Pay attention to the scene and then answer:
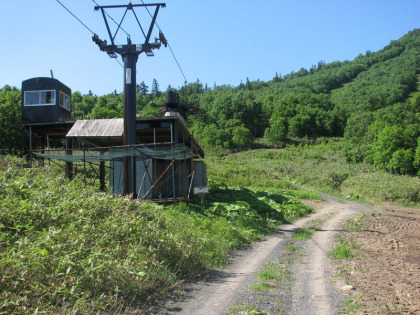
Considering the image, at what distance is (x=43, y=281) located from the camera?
4.87 m

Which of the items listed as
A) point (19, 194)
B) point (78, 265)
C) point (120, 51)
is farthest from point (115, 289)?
point (120, 51)

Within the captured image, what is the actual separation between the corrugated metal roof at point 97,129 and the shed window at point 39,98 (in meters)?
5.72

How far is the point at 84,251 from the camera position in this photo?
227 inches

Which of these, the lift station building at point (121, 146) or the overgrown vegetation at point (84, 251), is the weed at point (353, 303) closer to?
the overgrown vegetation at point (84, 251)

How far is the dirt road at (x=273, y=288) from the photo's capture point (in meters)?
6.00

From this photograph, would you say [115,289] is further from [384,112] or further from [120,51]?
[384,112]

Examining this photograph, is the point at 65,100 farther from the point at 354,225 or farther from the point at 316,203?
the point at 316,203

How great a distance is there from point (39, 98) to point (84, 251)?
19.6m

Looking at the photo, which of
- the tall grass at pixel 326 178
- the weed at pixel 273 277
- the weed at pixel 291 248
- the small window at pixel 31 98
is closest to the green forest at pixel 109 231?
the tall grass at pixel 326 178

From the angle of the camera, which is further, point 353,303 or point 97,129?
point 97,129

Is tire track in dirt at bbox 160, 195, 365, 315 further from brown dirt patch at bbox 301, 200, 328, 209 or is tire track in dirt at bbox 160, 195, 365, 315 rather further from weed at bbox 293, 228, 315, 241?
brown dirt patch at bbox 301, 200, 328, 209

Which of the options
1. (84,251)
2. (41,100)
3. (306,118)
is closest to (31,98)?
(41,100)

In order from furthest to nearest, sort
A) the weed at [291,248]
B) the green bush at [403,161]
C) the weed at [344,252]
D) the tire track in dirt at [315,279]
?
the green bush at [403,161], the weed at [291,248], the weed at [344,252], the tire track in dirt at [315,279]

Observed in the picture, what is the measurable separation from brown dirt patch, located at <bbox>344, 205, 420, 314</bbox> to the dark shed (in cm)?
1896
